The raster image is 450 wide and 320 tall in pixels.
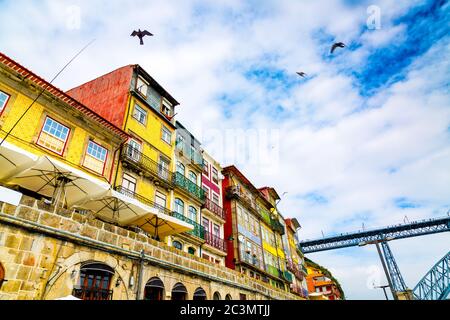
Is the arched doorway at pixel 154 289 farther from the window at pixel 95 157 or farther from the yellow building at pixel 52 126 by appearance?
the window at pixel 95 157

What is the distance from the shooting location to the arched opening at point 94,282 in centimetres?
861

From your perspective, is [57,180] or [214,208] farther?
[214,208]

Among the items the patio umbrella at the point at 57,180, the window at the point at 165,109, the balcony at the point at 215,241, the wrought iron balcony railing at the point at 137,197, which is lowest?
the patio umbrella at the point at 57,180

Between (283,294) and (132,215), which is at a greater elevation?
(132,215)

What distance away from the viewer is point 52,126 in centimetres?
1337

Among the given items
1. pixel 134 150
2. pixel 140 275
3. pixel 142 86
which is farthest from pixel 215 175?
pixel 140 275

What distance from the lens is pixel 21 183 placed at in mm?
10664

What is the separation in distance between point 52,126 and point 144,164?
5619 mm

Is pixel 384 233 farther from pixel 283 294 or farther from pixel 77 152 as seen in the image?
pixel 77 152

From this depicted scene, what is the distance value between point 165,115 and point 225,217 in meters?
11.1

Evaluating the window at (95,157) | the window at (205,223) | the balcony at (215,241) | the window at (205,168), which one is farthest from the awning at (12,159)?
the window at (205,168)

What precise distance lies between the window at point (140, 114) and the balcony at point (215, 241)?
10.1 meters

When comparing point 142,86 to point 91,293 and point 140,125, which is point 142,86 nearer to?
point 140,125
